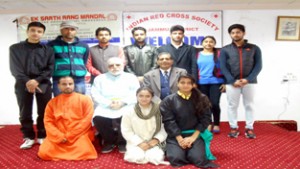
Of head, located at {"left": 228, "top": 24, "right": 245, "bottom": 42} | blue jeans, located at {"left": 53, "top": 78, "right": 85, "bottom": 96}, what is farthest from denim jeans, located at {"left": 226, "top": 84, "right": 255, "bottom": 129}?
blue jeans, located at {"left": 53, "top": 78, "right": 85, "bottom": 96}

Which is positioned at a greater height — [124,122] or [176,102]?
[176,102]

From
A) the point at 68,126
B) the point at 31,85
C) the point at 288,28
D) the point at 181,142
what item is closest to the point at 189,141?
the point at 181,142

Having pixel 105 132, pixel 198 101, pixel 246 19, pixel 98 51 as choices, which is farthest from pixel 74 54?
pixel 246 19

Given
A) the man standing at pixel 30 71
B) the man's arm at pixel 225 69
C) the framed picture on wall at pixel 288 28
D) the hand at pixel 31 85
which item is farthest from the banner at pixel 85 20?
the framed picture on wall at pixel 288 28

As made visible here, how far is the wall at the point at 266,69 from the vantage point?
15.9 feet

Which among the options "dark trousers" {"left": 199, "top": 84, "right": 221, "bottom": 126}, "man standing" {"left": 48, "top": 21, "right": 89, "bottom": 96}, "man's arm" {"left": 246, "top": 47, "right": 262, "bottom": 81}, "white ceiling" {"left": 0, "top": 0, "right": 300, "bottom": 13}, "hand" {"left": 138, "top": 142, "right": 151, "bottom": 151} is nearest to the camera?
"hand" {"left": 138, "top": 142, "right": 151, "bottom": 151}

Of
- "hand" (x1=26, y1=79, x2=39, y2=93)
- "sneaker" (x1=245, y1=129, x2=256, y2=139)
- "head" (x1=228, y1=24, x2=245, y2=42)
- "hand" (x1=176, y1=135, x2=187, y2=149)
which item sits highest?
"head" (x1=228, y1=24, x2=245, y2=42)

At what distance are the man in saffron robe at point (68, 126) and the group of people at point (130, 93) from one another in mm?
10

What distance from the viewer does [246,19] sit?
4852 millimetres

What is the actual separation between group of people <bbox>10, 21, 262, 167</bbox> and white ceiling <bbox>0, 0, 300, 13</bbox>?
1444 millimetres

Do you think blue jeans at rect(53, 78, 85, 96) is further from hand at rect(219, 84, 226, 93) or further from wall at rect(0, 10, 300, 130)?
wall at rect(0, 10, 300, 130)

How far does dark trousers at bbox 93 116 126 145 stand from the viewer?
9.51 feet

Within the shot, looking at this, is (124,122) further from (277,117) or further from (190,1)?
(277,117)

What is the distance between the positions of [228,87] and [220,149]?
846mm
